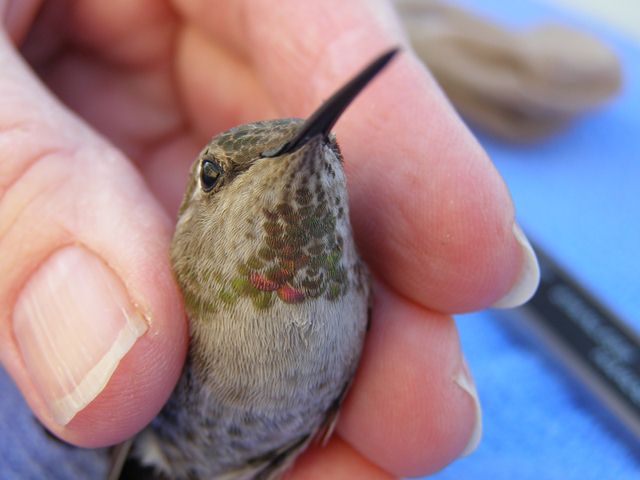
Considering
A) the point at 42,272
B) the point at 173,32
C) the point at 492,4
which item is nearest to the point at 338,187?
the point at 42,272

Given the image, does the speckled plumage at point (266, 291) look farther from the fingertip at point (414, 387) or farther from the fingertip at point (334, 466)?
the fingertip at point (334, 466)

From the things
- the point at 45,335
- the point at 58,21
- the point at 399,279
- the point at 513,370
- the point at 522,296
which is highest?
the point at 58,21

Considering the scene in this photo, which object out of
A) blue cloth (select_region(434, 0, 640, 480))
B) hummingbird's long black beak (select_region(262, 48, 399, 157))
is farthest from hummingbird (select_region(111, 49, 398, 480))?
blue cloth (select_region(434, 0, 640, 480))

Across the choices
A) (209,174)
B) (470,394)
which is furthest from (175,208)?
(470,394)

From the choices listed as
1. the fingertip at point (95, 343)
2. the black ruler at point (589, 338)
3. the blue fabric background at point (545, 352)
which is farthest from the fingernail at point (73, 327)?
the black ruler at point (589, 338)

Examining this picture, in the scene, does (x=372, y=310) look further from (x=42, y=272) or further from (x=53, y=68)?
(x=53, y=68)

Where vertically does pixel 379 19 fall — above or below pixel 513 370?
above

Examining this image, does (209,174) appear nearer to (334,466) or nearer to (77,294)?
(77,294)

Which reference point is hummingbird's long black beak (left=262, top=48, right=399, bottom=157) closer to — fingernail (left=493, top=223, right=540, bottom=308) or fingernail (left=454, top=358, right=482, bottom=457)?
fingernail (left=493, top=223, right=540, bottom=308)
